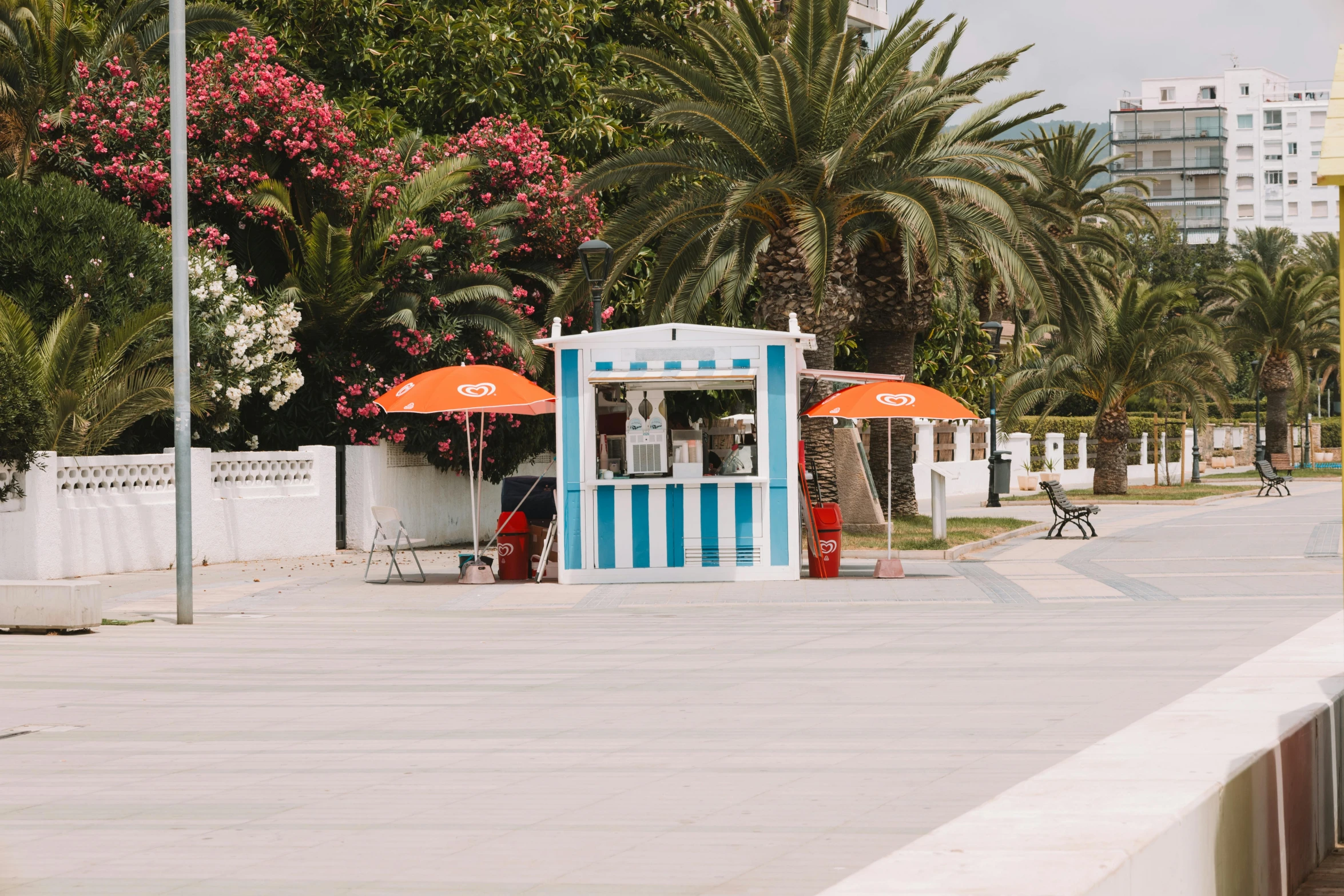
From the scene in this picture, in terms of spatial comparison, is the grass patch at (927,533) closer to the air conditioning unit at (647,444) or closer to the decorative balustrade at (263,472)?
the air conditioning unit at (647,444)

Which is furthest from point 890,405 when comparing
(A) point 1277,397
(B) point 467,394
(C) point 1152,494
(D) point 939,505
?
(A) point 1277,397

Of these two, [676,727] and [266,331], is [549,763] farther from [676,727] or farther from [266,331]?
[266,331]

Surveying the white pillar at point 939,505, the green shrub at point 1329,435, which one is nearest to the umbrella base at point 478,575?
the white pillar at point 939,505

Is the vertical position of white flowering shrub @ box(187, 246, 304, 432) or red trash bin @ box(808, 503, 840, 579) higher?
white flowering shrub @ box(187, 246, 304, 432)

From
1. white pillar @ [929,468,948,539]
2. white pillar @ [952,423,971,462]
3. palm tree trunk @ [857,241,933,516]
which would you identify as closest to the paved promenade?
white pillar @ [929,468,948,539]

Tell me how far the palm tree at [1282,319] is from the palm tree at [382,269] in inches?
1383

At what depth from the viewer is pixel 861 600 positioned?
16469 millimetres

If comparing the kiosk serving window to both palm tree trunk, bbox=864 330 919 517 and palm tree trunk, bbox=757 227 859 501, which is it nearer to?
palm tree trunk, bbox=757 227 859 501

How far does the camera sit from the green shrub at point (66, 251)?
65.3 feet

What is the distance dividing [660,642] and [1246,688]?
719 cm

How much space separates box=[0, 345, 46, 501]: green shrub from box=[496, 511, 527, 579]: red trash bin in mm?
5512

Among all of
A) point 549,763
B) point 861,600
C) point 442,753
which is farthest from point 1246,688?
point 861,600

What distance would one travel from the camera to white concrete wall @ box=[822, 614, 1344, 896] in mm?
3439

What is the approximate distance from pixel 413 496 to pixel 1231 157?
12384 centimetres
